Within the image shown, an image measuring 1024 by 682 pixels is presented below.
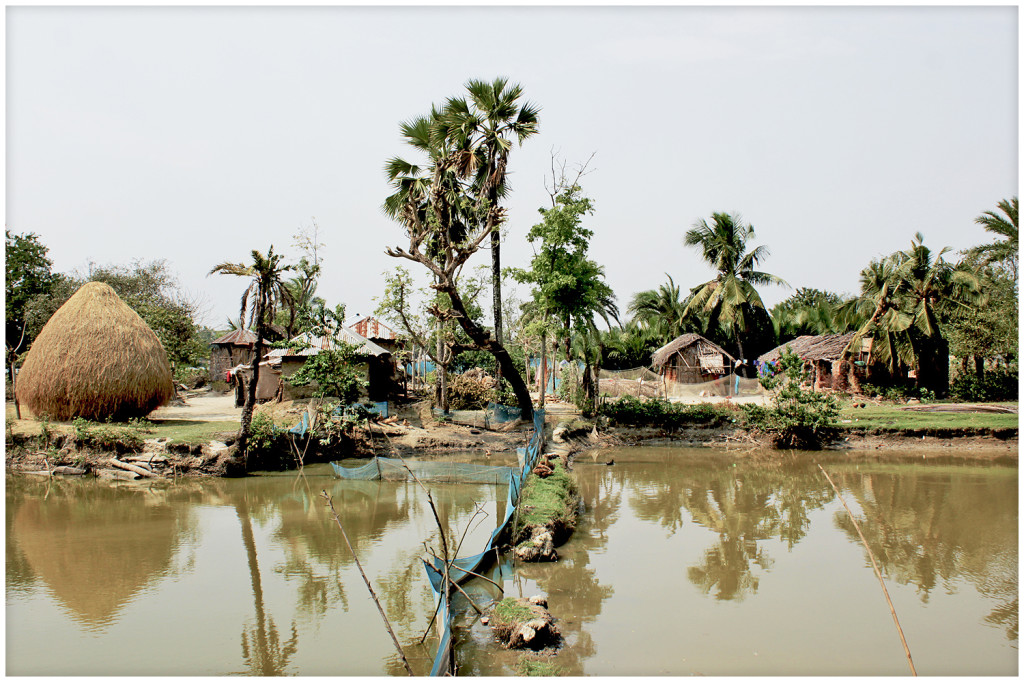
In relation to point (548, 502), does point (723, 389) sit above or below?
above

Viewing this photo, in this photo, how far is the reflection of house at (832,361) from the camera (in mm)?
24531

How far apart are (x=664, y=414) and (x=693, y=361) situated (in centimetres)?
Result: 1105

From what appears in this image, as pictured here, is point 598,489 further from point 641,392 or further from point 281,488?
point 641,392

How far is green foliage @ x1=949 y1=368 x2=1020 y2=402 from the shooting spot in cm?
2216

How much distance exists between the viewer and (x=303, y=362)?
63.7 ft

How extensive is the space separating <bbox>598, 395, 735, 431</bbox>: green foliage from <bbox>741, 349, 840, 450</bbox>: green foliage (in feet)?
5.09

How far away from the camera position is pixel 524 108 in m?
19.0

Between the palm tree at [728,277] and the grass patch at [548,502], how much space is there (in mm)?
21390

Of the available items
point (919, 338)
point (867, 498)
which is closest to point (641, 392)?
point (919, 338)

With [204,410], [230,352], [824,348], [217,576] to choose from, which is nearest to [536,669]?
[217,576]

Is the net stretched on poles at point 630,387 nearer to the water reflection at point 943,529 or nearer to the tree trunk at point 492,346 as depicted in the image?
the tree trunk at point 492,346

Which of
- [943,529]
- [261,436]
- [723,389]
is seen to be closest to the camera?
[943,529]

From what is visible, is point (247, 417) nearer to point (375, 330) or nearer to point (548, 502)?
point (548, 502)

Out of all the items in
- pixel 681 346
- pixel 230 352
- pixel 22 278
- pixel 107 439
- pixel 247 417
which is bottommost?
pixel 107 439
